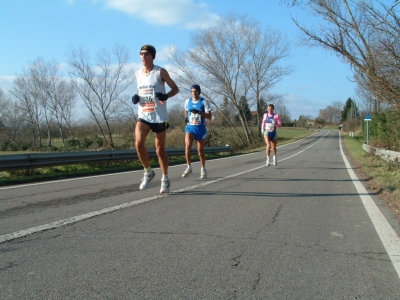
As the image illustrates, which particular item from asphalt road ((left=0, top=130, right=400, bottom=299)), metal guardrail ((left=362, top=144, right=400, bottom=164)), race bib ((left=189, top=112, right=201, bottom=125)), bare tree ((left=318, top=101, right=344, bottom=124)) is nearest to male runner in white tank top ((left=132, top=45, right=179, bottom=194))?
asphalt road ((left=0, top=130, right=400, bottom=299))

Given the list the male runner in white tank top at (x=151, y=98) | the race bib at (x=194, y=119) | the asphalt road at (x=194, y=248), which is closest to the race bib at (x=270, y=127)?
the race bib at (x=194, y=119)

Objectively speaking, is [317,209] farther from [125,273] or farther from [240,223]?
[125,273]

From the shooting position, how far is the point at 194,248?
3.20m

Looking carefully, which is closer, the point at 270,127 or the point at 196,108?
the point at 196,108

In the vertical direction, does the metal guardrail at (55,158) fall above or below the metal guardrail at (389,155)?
above

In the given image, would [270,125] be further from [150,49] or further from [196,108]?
[150,49]

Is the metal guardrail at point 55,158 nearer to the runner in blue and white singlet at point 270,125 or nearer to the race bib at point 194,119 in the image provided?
the race bib at point 194,119

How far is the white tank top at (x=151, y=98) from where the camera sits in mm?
5707

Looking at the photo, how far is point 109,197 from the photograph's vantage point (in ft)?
18.2

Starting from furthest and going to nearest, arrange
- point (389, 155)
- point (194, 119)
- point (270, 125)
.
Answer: point (389, 155) < point (270, 125) < point (194, 119)

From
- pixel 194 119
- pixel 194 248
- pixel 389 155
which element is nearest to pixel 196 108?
pixel 194 119

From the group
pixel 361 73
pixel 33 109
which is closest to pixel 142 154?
pixel 361 73

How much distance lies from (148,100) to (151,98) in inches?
2.4

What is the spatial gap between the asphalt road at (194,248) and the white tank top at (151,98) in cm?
130
